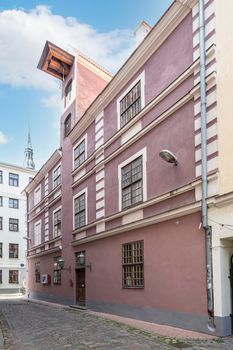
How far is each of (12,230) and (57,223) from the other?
2424 centimetres

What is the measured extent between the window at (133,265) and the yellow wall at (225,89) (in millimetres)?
4853

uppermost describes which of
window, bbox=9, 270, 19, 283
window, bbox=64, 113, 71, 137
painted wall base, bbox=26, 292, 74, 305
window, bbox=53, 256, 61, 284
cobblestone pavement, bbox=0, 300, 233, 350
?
window, bbox=64, 113, 71, 137

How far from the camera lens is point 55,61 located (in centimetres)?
2344

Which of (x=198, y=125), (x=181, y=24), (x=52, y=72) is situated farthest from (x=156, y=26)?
(x=52, y=72)

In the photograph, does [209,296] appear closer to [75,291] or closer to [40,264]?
[75,291]

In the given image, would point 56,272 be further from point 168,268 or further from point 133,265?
point 168,268

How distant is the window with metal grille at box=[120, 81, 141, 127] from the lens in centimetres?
1481

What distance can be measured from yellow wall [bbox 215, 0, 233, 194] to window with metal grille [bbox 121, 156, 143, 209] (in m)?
4.44

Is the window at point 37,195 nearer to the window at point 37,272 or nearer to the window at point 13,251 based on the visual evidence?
the window at point 37,272

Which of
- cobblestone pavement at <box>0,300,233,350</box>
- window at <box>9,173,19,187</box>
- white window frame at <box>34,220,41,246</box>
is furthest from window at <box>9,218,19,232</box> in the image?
cobblestone pavement at <box>0,300,233,350</box>

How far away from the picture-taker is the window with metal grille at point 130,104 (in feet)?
48.6

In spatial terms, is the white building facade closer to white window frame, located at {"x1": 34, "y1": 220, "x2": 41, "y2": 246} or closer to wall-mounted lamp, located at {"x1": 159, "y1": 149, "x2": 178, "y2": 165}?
white window frame, located at {"x1": 34, "y1": 220, "x2": 41, "y2": 246}

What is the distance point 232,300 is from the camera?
9992 millimetres

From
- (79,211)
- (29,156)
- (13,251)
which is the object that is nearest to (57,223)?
(79,211)
